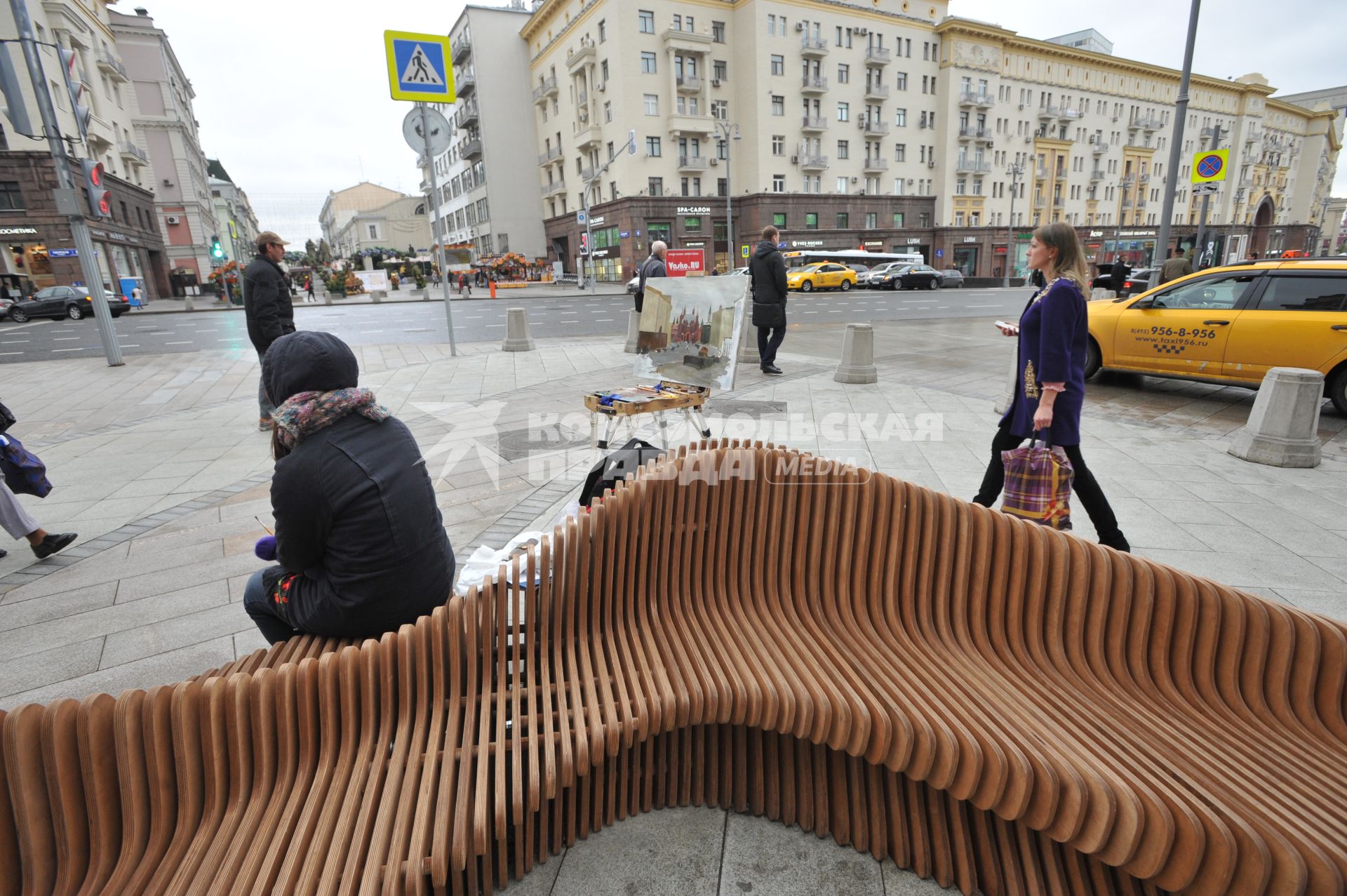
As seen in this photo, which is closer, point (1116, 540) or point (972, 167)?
point (1116, 540)

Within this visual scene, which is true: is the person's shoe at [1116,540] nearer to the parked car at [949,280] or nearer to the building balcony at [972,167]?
the parked car at [949,280]

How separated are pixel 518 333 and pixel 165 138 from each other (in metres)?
59.3

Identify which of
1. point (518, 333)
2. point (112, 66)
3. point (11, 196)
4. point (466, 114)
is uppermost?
point (466, 114)

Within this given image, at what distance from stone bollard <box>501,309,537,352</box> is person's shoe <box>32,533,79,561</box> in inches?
333

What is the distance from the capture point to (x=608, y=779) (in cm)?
219

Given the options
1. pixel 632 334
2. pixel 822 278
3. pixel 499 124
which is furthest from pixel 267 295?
pixel 499 124

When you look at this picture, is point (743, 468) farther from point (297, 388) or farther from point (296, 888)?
point (296, 888)

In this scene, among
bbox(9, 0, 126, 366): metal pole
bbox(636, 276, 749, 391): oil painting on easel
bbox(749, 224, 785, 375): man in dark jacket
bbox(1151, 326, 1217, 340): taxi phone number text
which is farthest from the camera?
bbox(9, 0, 126, 366): metal pole

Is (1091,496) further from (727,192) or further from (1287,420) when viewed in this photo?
Answer: (727,192)

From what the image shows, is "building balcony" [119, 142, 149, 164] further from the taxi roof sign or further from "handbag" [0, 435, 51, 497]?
the taxi roof sign

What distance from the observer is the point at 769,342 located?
991cm

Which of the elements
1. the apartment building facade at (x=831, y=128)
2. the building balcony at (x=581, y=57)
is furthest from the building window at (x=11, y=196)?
the building balcony at (x=581, y=57)

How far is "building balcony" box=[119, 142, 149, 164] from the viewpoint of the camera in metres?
44.5

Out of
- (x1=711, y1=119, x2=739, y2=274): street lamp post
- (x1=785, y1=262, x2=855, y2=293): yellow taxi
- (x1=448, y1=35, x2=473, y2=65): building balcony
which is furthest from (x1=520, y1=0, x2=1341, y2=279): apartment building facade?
(x1=785, y1=262, x2=855, y2=293): yellow taxi
